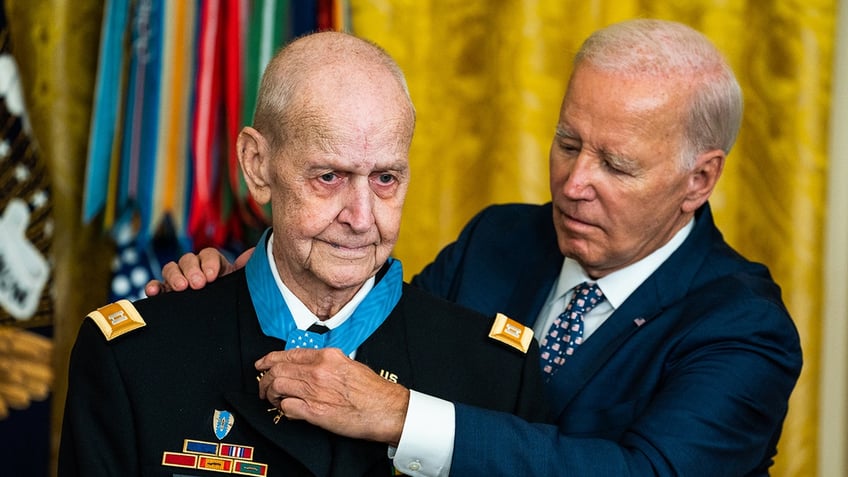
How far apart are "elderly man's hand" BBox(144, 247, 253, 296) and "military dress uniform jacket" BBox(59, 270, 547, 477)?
35 millimetres

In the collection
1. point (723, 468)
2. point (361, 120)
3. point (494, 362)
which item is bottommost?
point (723, 468)

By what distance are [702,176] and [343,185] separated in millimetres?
993

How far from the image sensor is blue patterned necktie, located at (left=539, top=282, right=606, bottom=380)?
2410 millimetres

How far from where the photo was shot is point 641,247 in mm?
2463

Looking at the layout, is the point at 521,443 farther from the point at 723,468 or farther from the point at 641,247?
the point at 641,247

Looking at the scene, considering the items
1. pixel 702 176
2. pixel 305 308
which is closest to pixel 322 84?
pixel 305 308

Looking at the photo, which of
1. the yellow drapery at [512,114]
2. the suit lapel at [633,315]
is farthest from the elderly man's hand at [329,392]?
the yellow drapery at [512,114]

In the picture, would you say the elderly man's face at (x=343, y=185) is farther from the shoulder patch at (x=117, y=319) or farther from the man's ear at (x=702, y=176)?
the man's ear at (x=702, y=176)

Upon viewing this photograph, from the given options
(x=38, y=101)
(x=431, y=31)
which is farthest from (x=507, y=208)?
(x=38, y=101)

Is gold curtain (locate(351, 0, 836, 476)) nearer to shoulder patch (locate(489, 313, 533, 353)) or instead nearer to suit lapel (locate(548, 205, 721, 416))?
suit lapel (locate(548, 205, 721, 416))

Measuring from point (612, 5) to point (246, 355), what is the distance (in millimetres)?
1829

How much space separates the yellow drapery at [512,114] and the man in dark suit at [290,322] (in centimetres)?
143

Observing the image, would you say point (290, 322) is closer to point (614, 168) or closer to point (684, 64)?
point (614, 168)

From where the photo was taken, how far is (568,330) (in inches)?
96.3
